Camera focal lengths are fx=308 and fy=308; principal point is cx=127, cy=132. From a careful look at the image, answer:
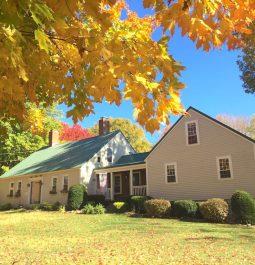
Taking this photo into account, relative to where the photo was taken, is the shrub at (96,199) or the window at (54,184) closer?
the shrub at (96,199)

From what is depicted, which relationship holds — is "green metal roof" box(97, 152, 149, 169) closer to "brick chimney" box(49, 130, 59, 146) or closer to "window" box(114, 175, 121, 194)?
"window" box(114, 175, 121, 194)

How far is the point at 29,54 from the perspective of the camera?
3.09 metres

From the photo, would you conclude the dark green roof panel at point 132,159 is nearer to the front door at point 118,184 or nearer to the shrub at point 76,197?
the front door at point 118,184

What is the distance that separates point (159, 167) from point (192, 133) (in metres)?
3.66

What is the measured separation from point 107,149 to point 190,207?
1480cm

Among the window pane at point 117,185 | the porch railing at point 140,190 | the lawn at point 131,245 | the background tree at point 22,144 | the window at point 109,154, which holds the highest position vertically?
the background tree at point 22,144

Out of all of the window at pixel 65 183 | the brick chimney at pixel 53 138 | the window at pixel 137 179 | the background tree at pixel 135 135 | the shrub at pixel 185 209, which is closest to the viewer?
the shrub at pixel 185 209

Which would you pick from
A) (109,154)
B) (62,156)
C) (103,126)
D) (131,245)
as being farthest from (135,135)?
(131,245)

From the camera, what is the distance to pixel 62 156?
33.1 m

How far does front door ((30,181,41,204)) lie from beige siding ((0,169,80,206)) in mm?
421

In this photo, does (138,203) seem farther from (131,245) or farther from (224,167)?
(131,245)

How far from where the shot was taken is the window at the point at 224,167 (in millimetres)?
19719

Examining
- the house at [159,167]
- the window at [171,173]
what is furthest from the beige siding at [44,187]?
the window at [171,173]

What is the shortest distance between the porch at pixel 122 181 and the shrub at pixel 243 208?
1087 centimetres
